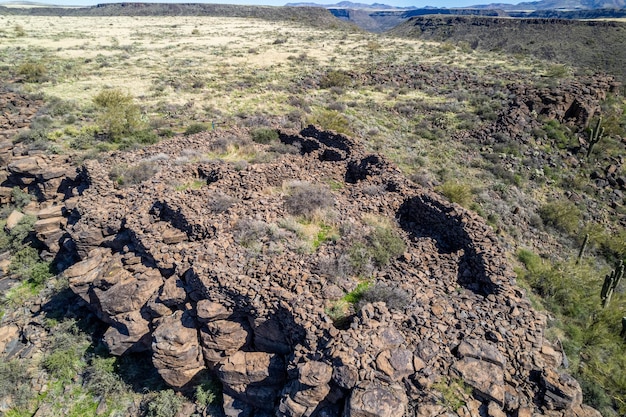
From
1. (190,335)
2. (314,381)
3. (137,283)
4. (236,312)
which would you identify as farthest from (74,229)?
(314,381)

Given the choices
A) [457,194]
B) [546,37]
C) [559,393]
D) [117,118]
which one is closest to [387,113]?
[457,194]

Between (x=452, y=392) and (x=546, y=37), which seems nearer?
(x=452, y=392)

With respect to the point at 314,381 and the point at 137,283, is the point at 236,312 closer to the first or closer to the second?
the point at 314,381

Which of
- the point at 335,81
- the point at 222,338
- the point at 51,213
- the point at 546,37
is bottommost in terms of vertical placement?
the point at 222,338

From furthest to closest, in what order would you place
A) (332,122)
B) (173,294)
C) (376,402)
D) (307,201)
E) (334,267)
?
(332,122) → (307,201) → (334,267) → (173,294) → (376,402)

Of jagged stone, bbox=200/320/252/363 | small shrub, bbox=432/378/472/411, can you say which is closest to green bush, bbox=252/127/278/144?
jagged stone, bbox=200/320/252/363

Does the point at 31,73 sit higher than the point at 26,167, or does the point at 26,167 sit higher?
the point at 31,73

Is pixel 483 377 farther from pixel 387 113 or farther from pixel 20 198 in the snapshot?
pixel 387 113
